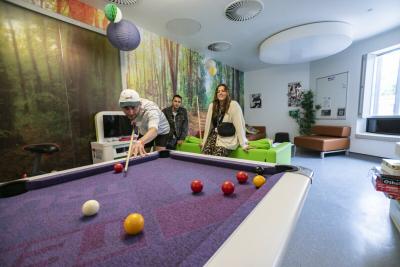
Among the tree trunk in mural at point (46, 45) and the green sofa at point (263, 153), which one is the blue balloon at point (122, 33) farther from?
the green sofa at point (263, 153)

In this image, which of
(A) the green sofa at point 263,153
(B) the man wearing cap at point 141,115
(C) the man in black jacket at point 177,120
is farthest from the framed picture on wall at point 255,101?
(B) the man wearing cap at point 141,115

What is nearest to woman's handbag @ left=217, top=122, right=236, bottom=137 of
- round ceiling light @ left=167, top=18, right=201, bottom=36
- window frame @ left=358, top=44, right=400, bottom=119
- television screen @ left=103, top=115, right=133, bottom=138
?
television screen @ left=103, top=115, right=133, bottom=138

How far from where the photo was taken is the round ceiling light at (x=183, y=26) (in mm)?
2887

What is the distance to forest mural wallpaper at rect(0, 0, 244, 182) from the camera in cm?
186

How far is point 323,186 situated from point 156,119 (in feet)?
7.95

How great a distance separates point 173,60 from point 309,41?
2.62 meters

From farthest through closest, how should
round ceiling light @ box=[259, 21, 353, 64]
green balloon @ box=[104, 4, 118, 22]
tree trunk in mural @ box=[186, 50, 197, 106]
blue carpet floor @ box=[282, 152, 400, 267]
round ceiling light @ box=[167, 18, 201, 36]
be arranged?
tree trunk in mural @ box=[186, 50, 197, 106]
round ceiling light @ box=[259, 21, 353, 64]
round ceiling light @ box=[167, 18, 201, 36]
green balloon @ box=[104, 4, 118, 22]
blue carpet floor @ box=[282, 152, 400, 267]

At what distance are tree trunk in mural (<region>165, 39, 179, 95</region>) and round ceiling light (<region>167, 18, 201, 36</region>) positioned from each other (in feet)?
1.32

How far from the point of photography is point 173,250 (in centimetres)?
51

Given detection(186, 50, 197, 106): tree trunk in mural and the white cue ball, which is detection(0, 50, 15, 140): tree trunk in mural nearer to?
the white cue ball

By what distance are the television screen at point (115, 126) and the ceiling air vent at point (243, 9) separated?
7.42 ft

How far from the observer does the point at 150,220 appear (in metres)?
0.68

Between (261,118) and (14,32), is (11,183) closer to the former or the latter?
(14,32)

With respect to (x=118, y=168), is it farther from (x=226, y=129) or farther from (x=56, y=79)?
(x=56, y=79)
